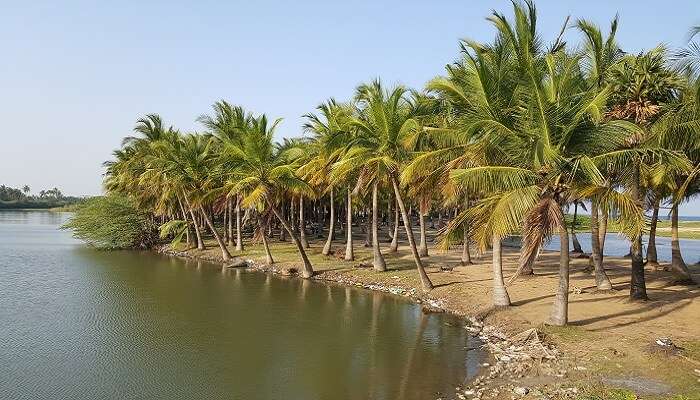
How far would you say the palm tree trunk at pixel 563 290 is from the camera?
593 inches

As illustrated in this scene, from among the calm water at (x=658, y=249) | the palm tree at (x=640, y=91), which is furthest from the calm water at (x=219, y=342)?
the calm water at (x=658, y=249)

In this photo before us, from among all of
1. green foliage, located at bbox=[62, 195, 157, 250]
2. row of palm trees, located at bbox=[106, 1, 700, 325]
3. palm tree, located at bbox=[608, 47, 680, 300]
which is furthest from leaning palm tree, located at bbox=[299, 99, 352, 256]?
green foliage, located at bbox=[62, 195, 157, 250]

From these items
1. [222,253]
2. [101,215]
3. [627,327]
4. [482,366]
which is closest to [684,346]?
[627,327]

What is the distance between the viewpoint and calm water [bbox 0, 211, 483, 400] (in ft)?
41.1

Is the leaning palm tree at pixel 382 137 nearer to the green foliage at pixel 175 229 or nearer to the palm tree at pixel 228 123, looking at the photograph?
the palm tree at pixel 228 123

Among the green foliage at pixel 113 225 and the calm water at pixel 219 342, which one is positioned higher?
the green foliage at pixel 113 225

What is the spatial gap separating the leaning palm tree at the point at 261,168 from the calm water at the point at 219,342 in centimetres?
481

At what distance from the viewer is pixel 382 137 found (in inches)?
921

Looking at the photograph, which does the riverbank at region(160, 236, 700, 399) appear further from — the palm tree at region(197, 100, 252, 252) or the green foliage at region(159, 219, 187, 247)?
the green foliage at region(159, 219, 187, 247)

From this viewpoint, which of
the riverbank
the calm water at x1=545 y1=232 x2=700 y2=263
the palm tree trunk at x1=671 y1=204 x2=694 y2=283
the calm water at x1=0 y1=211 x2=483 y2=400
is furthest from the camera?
the calm water at x1=545 y1=232 x2=700 y2=263

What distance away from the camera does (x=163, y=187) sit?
43.6 metres

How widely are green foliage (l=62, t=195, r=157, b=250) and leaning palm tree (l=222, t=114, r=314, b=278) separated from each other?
2284 centimetres

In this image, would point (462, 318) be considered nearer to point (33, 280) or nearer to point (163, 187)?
point (33, 280)

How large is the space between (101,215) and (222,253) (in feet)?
52.6
